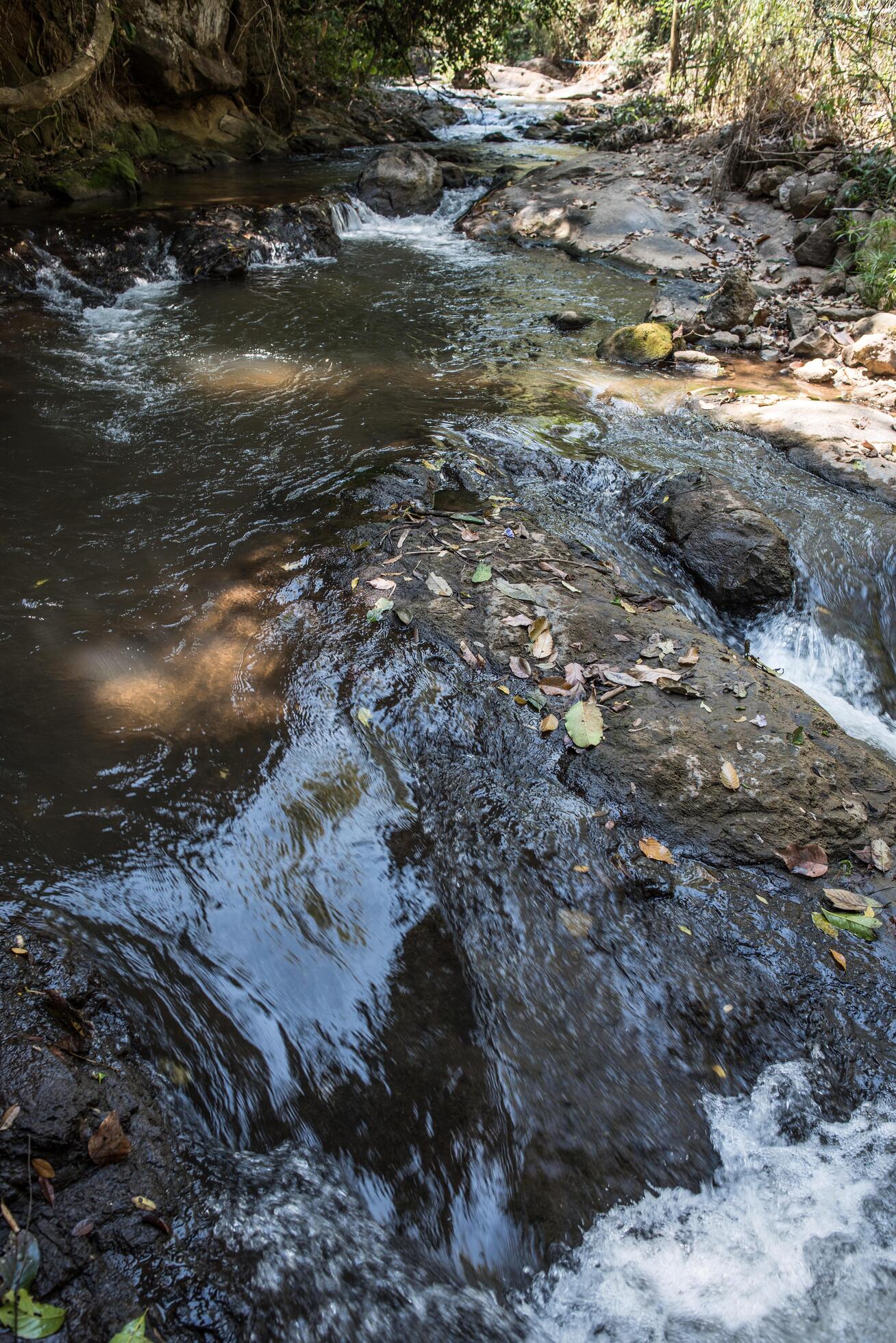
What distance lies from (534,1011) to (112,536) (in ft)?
11.1

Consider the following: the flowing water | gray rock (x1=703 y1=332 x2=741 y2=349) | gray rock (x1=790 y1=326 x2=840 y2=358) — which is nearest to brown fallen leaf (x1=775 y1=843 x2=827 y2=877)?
the flowing water

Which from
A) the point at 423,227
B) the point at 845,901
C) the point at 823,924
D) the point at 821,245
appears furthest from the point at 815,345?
the point at 423,227

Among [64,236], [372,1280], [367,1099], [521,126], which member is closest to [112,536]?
[367,1099]

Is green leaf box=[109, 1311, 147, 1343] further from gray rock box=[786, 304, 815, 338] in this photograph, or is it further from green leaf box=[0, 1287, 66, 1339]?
gray rock box=[786, 304, 815, 338]

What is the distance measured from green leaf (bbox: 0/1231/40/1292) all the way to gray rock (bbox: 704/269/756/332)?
28.5 ft

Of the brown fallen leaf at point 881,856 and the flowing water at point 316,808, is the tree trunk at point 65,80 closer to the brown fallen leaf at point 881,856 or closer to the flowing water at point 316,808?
the flowing water at point 316,808

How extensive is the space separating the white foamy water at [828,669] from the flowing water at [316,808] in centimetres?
2

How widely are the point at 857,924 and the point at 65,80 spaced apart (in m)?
9.37

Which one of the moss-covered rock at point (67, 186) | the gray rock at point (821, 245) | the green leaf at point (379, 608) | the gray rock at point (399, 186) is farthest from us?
the gray rock at point (399, 186)

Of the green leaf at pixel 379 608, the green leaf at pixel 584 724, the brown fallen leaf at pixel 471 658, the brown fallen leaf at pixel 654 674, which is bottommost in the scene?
the green leaf at pixel 584 724

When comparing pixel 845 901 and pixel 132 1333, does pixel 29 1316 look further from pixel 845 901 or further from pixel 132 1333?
pixel 845 901

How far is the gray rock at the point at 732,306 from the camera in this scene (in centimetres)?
790

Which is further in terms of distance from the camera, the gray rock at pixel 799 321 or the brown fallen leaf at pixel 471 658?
the gray rock at pixel 799 321

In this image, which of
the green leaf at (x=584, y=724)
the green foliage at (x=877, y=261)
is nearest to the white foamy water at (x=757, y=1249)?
the green leaf at (x=584, y=724)
